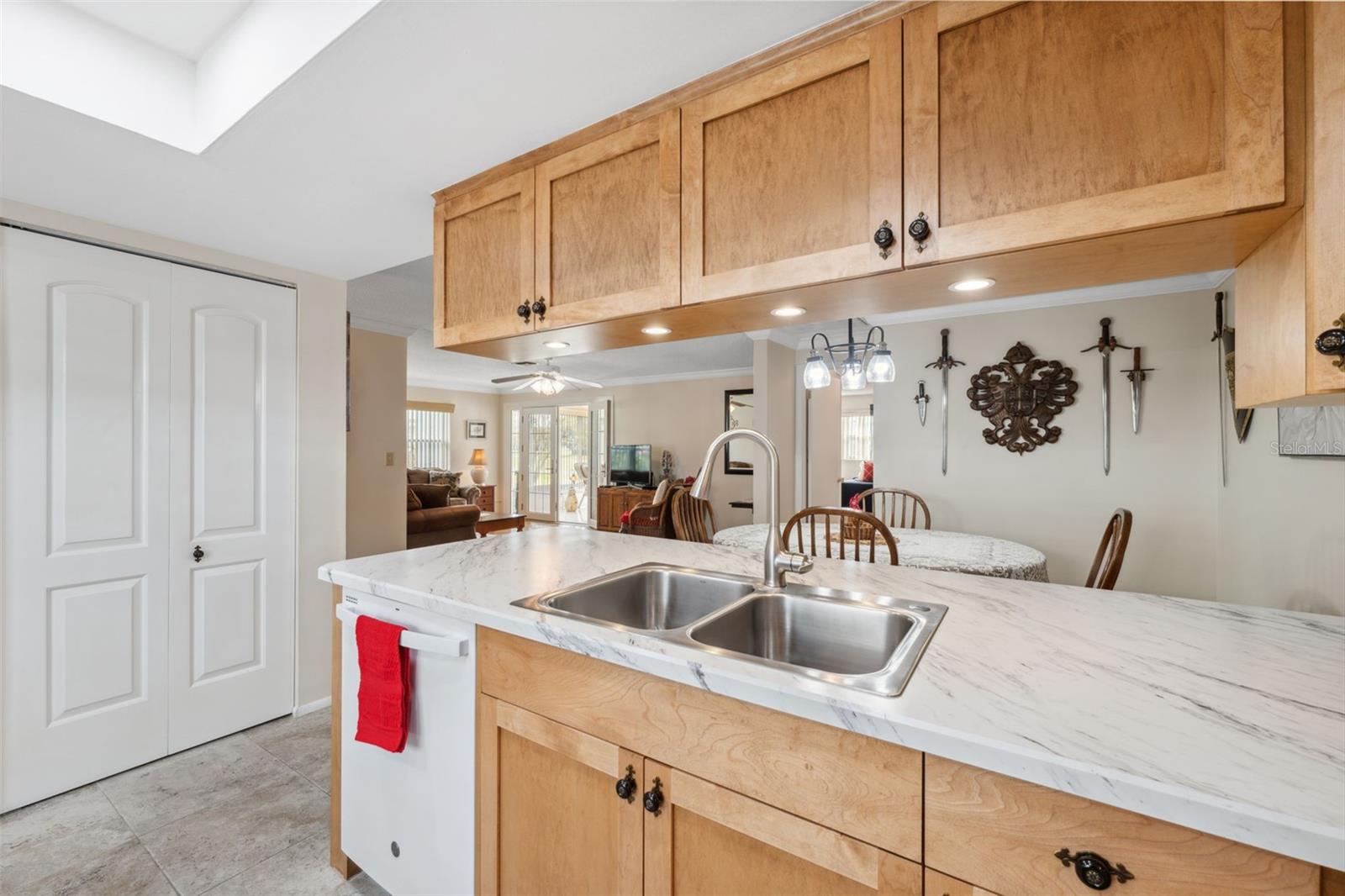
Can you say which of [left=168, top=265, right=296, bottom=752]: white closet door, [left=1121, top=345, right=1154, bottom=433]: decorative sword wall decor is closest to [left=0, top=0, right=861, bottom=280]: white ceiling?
[left=168, top=265, right=296, bottom=752]: white closet door

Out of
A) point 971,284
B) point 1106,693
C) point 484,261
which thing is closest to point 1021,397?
point 971,284

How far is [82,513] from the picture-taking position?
2.12 m

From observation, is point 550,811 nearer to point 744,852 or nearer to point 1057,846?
point 744,852

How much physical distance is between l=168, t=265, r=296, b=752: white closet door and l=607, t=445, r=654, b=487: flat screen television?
18.4ft

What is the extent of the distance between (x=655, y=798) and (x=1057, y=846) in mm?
631

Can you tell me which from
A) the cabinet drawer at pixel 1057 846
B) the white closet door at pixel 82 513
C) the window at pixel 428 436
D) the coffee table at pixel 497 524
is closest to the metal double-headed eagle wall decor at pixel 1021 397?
the cabinet drawer at pixel 1057 846

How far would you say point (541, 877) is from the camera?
1.23 metres

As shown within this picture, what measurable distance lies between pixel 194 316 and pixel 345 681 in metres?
1.82

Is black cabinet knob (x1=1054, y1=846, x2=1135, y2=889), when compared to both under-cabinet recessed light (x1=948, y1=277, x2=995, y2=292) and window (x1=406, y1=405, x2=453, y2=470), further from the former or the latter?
window (x1=406, y1=405, x2=453, y2=470)

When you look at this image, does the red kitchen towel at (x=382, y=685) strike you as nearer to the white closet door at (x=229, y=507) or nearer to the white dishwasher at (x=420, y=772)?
the white dishwasher at (x=420, y=772)

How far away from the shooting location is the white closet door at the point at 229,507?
2.37m

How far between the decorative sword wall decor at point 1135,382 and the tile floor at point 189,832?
439 centimetres

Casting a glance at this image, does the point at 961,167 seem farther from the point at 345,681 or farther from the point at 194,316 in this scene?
the point at 194,316

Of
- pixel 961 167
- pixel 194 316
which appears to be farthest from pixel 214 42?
pixel 961 167
